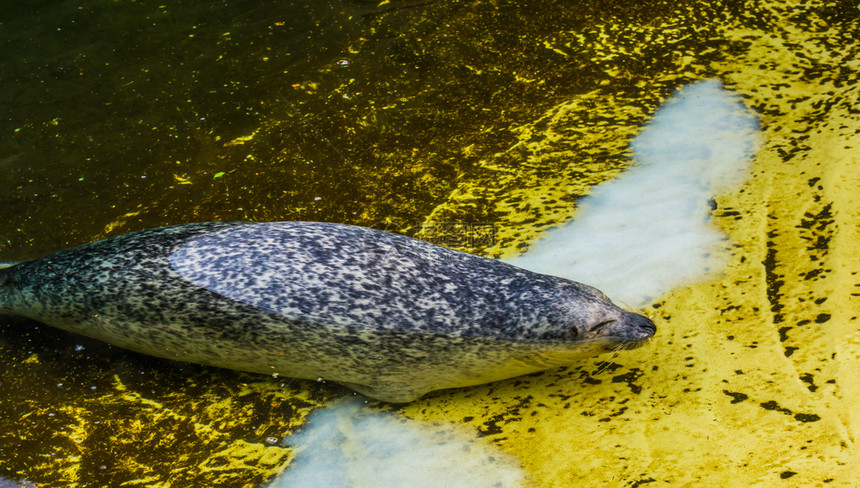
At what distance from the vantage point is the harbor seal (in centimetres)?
326

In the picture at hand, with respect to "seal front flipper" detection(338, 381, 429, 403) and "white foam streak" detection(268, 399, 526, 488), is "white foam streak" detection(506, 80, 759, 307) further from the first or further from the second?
"white foam streak" detection(268, 399, 526, 488)

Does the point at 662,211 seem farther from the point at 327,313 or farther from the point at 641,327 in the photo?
the point at 327,313

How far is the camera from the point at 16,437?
3.22 meters

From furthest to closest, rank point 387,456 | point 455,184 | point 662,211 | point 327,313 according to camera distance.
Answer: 1. point 455,184
2. point 662,211
3. point 327,313
4. point 387,456

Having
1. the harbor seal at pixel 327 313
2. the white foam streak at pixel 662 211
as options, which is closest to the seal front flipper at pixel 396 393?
the harbor seal at pixel 327 313

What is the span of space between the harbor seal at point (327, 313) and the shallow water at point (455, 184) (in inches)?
6.5

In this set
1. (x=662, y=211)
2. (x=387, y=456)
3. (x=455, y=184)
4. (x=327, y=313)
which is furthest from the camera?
(x=455, y=184)

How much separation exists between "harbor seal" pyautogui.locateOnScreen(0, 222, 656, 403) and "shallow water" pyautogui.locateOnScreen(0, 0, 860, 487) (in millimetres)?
165

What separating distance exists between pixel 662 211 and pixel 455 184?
4.20 feet

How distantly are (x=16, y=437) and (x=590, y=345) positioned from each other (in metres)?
2.68

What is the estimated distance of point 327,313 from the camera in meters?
3.25

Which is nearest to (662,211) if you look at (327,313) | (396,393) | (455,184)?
(455,184)

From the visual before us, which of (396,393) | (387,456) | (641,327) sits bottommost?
(387,456)

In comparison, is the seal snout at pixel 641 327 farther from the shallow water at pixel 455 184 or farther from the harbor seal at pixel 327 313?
the shallow water at pixel 455 184
